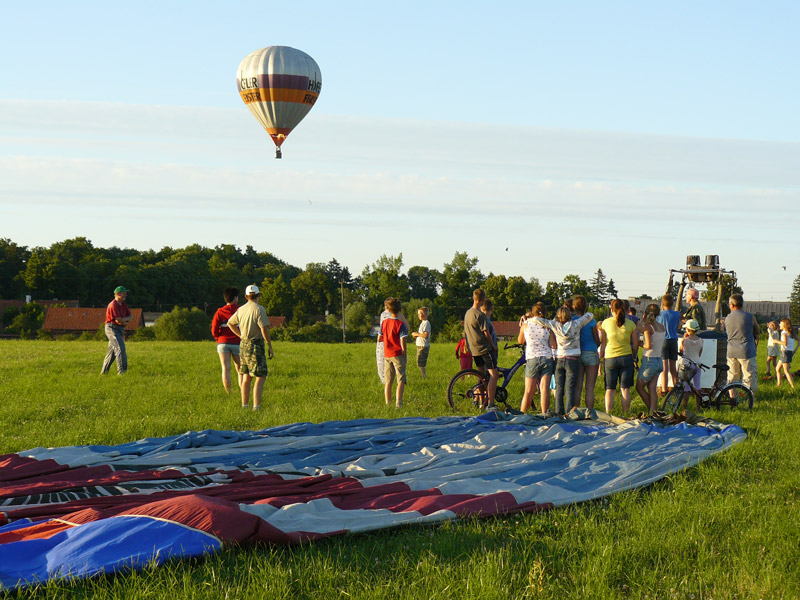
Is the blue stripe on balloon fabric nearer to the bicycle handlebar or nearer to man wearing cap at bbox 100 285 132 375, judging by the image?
the bicycle handlebar

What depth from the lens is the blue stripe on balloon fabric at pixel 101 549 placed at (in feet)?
12.7

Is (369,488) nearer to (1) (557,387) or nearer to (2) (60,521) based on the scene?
(2) (60,521)

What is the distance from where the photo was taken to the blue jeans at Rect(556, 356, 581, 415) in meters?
10.6

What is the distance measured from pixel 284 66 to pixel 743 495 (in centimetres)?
1809

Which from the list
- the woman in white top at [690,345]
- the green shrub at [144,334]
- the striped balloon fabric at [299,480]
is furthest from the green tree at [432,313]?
the striped balloon fabric at [299,480]

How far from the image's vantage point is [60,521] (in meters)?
4.45

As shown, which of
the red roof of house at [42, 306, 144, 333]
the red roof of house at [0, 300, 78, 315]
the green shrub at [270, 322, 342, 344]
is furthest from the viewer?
the red roof of house at [0, 300, 78, 315]

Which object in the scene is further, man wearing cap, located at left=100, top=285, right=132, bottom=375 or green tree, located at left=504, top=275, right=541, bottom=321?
green tree, located at left=504, top=275, right=541, bottom=321

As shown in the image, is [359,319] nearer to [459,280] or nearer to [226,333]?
[459,280]

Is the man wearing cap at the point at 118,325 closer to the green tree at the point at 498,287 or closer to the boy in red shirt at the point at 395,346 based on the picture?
the boy in red shirt at the point at 395,346

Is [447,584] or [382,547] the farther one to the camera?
[382,547]

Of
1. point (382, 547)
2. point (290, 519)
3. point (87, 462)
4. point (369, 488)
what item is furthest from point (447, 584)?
point (87, 462)

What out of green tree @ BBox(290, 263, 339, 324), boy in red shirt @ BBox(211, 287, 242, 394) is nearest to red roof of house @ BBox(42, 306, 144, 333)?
green tree @ BBox(290, 263, 339, 324)

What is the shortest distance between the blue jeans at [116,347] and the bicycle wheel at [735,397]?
1028 centimetres
